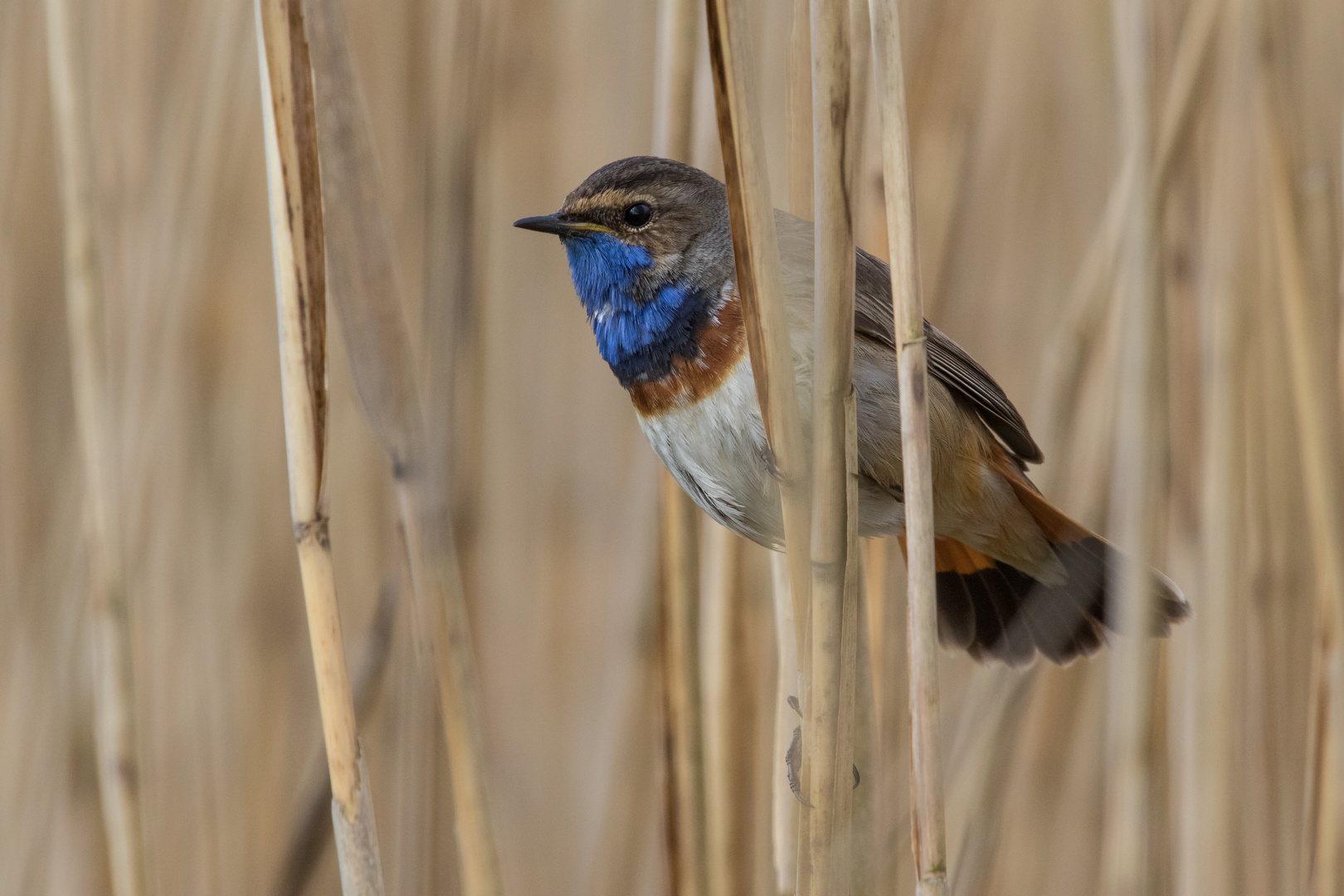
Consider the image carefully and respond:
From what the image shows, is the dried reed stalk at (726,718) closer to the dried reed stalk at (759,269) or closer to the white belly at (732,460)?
the white belly at (732,460)

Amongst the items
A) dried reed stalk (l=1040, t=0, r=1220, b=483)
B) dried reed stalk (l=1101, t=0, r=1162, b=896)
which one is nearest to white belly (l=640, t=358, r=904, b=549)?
dried reed stalk (l=1101, t=0, r=1162, b=896)

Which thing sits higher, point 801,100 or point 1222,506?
point 801,100

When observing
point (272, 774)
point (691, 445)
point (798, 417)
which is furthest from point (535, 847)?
point (798, 417)

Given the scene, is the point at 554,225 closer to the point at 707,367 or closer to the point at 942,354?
the point at 707,367

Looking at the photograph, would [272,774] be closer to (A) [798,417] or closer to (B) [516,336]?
(B) [516,336]

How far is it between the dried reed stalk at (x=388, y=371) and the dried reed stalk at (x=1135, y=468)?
0.84 metres

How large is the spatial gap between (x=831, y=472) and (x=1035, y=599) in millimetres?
958

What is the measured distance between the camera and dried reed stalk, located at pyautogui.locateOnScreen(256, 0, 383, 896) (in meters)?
0.97

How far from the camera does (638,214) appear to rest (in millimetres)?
1465

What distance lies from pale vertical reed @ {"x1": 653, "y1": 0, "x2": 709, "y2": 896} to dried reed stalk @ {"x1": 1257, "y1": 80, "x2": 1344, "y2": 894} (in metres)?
0.85

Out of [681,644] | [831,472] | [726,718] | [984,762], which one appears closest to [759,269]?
[831,472]

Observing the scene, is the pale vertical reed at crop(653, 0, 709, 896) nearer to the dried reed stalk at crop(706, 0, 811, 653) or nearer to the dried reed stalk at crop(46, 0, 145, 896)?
the dried reed stalk at crop(706, 0, 811, 653)

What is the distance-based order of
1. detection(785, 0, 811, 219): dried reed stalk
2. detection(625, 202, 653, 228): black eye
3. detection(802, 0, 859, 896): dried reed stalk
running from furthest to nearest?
detection(625, 202, 653, 228): black eye < detection(785, 0, 811, 219): dried reed stalk < detection(802, 0, 859, 896): dried reed stalk

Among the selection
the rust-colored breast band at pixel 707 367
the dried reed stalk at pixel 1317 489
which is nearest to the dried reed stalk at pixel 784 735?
the rust-colored breast band at pixel 707 367
